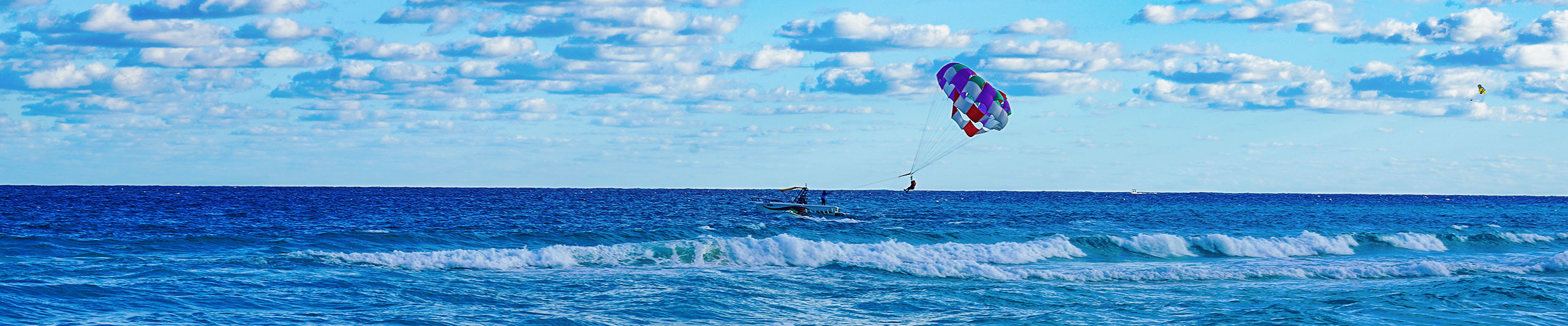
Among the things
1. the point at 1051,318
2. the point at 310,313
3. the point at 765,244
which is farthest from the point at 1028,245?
the point at 310,313

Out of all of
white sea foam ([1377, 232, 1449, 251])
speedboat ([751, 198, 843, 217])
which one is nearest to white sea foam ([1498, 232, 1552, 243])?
white sea foam ([1377, 232, 1449, 251])

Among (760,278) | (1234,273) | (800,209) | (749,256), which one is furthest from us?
(800,209)

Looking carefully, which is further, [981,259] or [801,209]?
[801,209]

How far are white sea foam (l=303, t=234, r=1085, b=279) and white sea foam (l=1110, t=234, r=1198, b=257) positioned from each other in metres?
2.41

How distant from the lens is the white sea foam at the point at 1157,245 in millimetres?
31548

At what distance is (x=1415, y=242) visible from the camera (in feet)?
116

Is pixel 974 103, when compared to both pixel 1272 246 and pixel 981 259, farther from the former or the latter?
pixel 1272 246

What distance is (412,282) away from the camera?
2052 cm

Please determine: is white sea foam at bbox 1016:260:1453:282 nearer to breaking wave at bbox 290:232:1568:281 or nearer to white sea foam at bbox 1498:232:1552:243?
breaking wave at bbox 290:232:1568:281

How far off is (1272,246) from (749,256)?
1743 cm

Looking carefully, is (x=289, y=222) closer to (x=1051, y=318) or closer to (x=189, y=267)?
(x=189, y=267)

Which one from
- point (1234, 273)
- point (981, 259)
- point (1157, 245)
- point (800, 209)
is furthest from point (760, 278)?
point (800, 209)

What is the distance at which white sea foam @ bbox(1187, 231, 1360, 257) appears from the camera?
3212 centimetres

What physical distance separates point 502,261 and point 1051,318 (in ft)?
43.7
